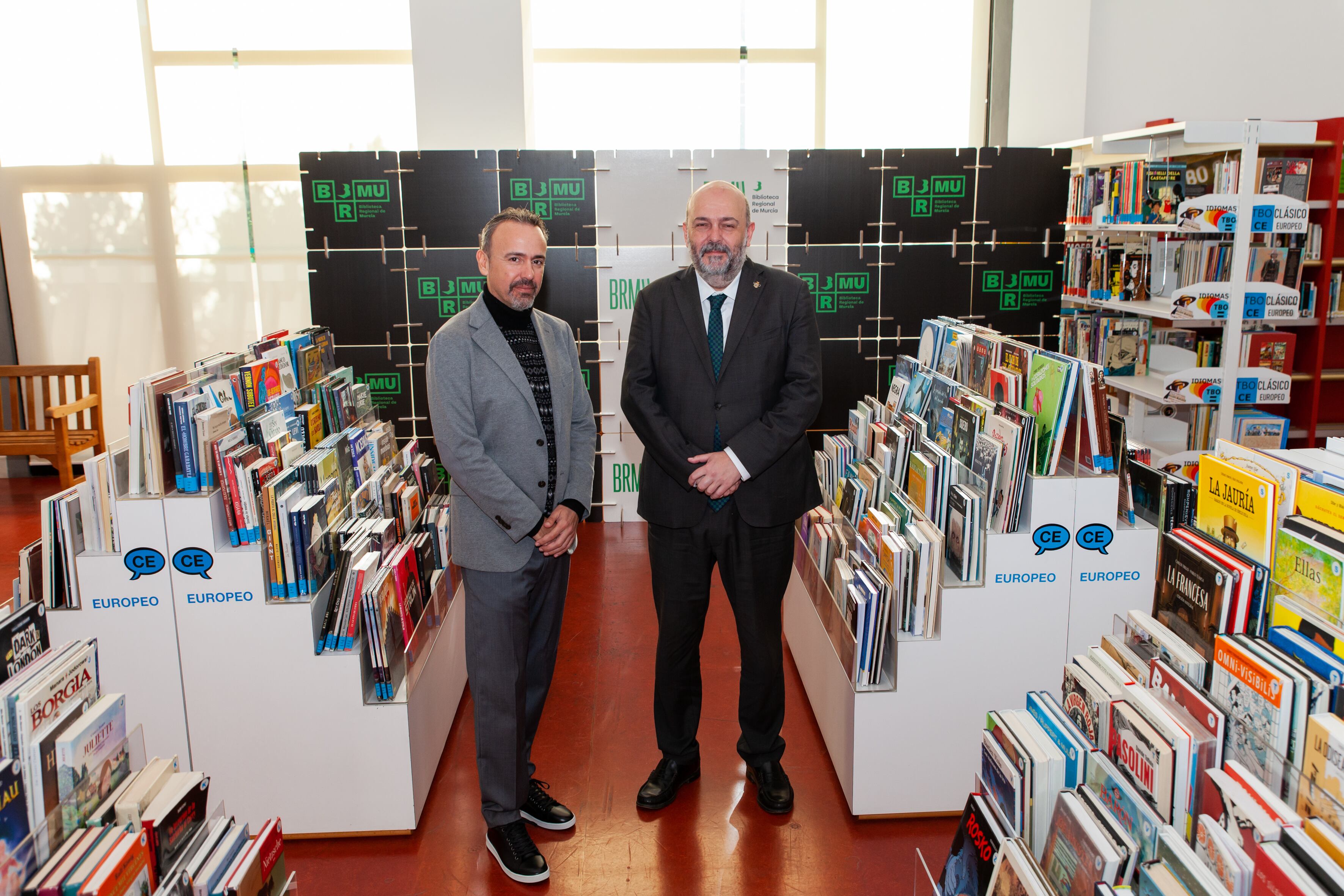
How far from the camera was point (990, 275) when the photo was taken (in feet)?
19.2

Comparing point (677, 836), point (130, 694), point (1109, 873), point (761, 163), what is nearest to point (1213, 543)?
point (1109, 873)

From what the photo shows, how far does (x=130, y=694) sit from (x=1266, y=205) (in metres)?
5.37

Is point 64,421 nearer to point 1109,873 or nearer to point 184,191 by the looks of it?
point 184,191

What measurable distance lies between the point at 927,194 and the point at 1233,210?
5.44 ft

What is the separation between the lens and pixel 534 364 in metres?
2.58

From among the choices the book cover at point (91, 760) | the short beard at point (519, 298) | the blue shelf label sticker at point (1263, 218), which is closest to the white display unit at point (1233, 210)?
the blue shelf label sticker at point (1263, 218)

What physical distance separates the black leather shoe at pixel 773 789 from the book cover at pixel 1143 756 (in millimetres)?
1429

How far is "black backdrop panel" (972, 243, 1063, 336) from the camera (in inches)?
230

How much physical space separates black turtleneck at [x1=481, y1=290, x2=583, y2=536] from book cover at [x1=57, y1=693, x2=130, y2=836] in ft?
3.63

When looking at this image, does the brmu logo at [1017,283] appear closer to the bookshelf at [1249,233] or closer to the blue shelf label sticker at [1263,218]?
the bookshelf at [1249,233]

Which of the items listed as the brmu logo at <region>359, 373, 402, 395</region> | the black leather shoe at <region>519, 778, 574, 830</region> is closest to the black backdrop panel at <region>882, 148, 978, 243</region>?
the brmu logo at <region>359, 373, 402, 395</region>

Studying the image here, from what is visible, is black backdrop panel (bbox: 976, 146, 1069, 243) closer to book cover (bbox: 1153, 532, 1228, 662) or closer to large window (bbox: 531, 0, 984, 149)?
large window (bbox: 531, 0, 984, 149)

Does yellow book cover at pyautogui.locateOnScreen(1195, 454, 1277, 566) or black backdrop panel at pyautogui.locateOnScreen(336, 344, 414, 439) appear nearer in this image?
yellow book cover at pyautogui.locateOnScreen(1195, 454, 1277, 566)

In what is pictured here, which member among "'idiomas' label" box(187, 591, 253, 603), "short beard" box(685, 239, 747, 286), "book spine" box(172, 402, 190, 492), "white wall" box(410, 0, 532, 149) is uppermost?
"white wall" box(410, 0, 532, 149)
